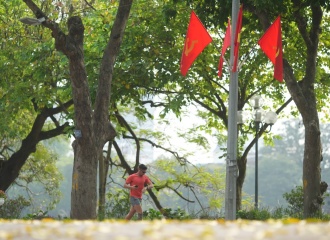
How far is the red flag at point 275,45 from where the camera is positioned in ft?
70.2

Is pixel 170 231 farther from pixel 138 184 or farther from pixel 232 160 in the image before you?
pixel 138 184

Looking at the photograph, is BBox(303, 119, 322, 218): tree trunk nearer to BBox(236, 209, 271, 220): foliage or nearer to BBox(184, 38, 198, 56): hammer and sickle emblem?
BBox(236, 209, 271, 220): foliage

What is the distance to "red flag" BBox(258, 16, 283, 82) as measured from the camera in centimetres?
2141

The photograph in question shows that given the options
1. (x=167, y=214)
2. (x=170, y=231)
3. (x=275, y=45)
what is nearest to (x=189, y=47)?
(x=275, y=45)

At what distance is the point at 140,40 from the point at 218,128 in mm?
10903

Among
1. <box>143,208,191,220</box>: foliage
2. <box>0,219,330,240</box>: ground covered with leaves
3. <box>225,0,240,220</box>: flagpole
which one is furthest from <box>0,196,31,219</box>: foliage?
<box>0,219,330,240</box>: ground covered with leaves

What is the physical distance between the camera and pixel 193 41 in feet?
70.6

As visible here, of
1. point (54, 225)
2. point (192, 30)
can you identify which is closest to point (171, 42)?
point (192, 30)

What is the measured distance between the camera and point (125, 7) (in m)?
21.9

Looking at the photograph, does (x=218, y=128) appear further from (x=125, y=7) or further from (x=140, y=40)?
(x=125, y=7)

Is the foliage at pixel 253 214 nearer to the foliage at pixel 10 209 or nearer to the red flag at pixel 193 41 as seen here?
the red flag at pixel 193 41

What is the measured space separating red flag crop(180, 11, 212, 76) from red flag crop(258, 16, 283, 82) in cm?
143

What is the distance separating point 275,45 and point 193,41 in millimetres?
1967

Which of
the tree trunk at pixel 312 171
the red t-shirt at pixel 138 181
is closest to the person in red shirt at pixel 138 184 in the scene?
the red t-shirt at pixel 138 181
